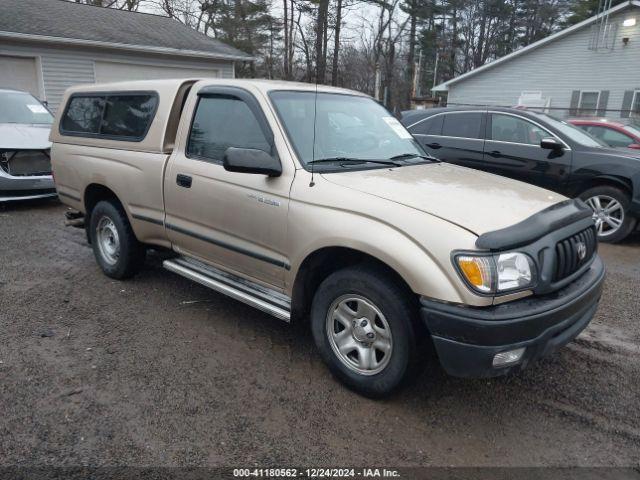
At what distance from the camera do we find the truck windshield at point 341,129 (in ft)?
11.4

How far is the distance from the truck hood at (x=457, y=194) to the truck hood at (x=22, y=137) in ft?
22.4

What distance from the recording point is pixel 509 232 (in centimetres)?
263

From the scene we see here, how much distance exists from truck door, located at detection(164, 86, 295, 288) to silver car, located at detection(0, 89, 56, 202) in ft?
16.8

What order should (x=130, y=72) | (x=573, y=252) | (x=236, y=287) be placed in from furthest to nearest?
(x=130, y=72) < (x=236, y=287) < (x=573, y=252)

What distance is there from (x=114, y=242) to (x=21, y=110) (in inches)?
234

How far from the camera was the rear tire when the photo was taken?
6676 millimetres

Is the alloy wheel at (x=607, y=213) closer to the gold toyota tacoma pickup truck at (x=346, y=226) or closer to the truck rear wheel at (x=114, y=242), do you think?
the gold toyota tacoma pickup truck at (x=346, y=226)

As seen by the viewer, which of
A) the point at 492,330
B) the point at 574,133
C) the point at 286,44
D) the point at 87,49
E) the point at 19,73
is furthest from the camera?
the point at 286,44

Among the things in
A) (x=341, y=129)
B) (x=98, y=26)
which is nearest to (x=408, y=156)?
(x=341, y=129)

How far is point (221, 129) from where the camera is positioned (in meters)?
3.85

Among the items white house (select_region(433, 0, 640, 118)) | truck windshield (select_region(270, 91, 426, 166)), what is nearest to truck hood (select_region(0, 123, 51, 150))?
truck windshield (select_region(270, 91, 426, 166))

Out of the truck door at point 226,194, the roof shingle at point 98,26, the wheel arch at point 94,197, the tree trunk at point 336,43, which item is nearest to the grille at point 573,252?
the truck door at point 226,194

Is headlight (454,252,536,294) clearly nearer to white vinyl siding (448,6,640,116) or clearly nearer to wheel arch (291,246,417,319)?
wheel arch (291,246,417,319)

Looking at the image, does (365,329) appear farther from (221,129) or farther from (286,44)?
(286,44)
